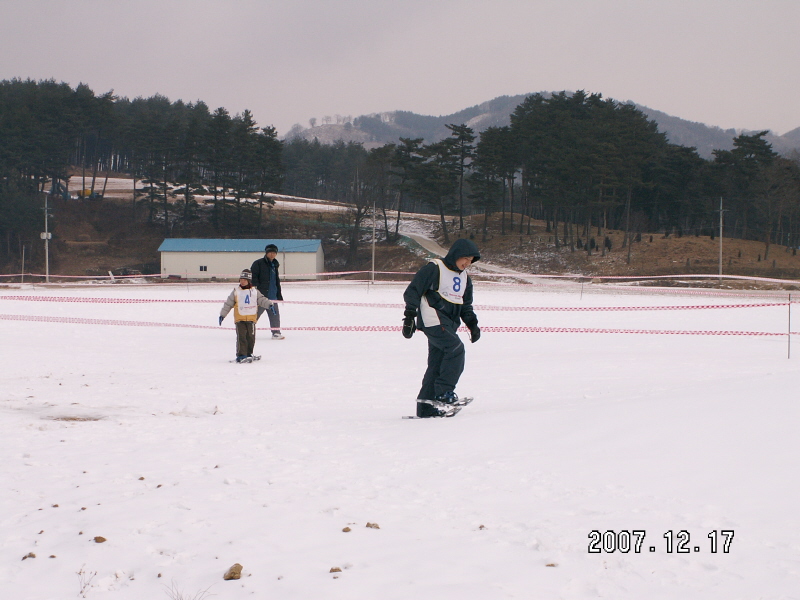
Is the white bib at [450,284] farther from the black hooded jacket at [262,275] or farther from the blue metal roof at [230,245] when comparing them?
the blue metal roof at [230,245]

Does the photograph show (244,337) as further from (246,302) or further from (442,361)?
(442,361)

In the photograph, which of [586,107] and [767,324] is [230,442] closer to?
[767,324]

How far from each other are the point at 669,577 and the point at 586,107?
80.5 metres

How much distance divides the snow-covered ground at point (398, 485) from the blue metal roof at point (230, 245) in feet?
166

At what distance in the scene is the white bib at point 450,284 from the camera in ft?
24.4

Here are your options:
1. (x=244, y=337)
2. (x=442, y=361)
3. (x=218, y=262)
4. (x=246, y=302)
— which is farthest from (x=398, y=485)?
(x=218, y=262)

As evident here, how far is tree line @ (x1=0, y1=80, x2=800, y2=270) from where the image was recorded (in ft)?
205

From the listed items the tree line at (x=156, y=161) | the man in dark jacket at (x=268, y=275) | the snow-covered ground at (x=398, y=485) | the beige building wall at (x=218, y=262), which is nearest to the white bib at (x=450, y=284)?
the snow-covered ground at (x=398, y=485)

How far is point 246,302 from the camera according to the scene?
42.7 feet

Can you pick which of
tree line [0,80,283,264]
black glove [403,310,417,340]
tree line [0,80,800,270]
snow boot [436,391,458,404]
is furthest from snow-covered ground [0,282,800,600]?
tree line [0,80,283,264]

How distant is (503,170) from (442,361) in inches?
2618

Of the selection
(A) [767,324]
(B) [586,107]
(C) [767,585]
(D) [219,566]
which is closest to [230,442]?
(D) [219,566]

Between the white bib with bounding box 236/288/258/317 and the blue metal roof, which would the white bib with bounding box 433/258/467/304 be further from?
the blue metal roof

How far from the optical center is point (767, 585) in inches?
126
